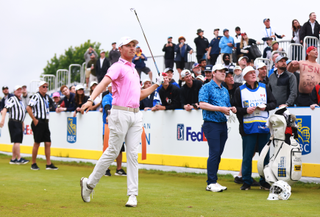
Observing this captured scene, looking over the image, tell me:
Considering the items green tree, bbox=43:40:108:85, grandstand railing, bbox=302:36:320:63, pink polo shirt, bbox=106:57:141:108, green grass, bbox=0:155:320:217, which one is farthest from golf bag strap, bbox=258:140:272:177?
green tree, bbox=43:40:108:85

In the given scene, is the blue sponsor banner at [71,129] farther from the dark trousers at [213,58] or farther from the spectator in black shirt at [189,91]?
the dark trousers at [213,58]

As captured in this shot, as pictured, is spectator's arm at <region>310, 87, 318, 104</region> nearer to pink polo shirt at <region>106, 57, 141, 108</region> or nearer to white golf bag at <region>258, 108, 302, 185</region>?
white golf bag at <region>258, 108, 302, 185</region>

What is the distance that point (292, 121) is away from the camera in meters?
7.25

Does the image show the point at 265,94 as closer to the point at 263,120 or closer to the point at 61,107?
the point at 263,120

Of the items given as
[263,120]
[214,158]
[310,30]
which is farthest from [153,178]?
[310,30]

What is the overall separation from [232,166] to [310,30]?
7152 mm

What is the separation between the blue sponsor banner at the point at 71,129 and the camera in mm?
13789

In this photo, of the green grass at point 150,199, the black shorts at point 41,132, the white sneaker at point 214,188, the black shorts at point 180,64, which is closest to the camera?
the green grass at point 150,199

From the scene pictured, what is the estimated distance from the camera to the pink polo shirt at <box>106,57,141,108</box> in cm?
573

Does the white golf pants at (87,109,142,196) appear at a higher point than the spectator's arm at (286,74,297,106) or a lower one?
lower

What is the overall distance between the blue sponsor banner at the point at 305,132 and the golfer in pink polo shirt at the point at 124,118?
3935 millimetres

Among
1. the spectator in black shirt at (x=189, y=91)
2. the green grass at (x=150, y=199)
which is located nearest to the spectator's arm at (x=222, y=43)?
the spectator in black shirt at (x=189, y=91)

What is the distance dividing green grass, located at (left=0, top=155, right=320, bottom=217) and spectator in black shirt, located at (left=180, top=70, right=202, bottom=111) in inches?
81.4

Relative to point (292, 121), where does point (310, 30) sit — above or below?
above
